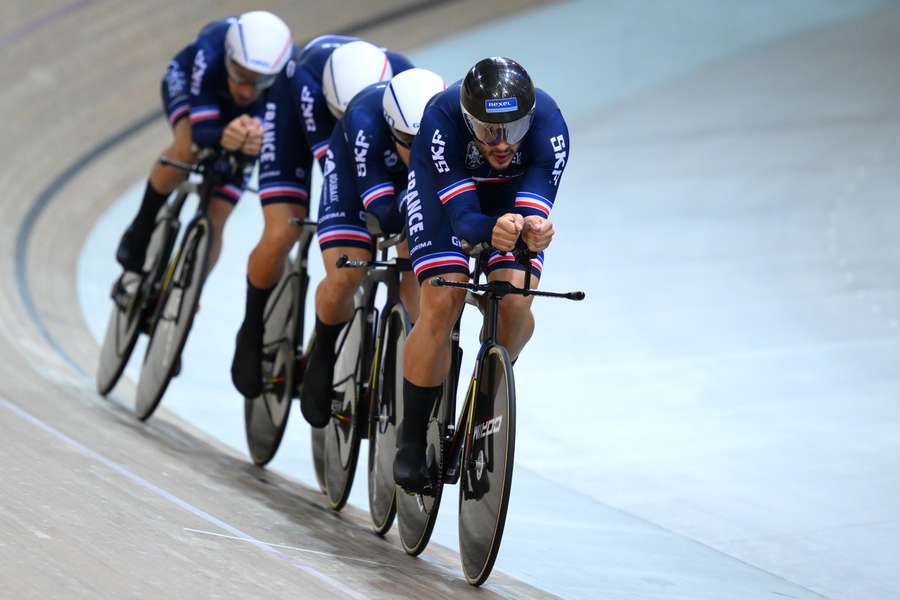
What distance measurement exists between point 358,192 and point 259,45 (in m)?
1.15

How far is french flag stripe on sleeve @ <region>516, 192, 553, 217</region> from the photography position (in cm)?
334

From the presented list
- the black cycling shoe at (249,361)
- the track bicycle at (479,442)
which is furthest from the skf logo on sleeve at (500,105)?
the black cycling shoe at (249,361)

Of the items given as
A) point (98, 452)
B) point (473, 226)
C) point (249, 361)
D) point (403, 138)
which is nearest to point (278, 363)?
point (249, 361)

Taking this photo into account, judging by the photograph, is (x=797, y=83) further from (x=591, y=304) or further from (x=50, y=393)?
(x=50, y=393)

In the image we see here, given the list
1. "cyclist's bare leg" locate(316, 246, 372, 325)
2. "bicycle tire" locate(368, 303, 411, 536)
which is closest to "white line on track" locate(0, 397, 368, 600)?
"bicycle tire" locate(368, 303, 411, 536)

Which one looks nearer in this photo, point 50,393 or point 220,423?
point 50,393

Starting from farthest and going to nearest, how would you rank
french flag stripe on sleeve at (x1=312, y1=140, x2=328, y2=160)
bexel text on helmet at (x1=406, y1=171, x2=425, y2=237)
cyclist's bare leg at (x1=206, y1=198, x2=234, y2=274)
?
cyclist's bare leg at (x1=206, y1=198, x2=234, y2=274), french flag stripe on sleeve at (x1=312, y1=140, x2=328, y2=160), bexel text on helmet at (x1=406, y1=171, x2=425, y2=237)

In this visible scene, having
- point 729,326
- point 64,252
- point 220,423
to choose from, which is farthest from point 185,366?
point 729,326

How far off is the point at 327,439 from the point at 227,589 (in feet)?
5.36

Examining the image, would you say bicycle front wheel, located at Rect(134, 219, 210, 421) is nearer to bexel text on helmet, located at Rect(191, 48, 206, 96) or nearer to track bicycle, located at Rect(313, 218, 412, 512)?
bexel text on helmet, located at Rect(191, 48, 206, 96)

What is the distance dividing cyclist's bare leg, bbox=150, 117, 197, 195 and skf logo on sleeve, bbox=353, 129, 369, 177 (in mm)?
1701

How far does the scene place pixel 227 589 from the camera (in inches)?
115

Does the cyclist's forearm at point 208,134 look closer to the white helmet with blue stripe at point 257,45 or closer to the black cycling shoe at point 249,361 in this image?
the white helmet with blue stripe at point 257,45

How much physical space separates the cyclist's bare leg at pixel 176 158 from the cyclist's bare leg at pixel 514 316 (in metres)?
2.44
